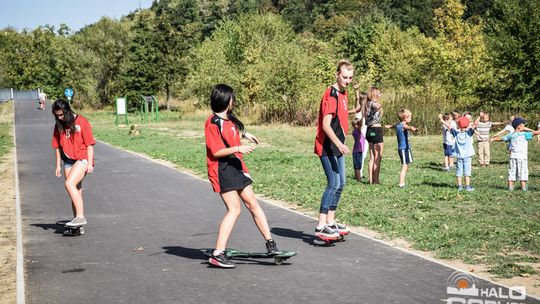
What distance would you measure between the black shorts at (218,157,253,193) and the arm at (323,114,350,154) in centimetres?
142

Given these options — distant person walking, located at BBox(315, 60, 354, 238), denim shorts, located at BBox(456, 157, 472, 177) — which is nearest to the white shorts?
denim shorts, located at BBox(456, 157, 472, 177)

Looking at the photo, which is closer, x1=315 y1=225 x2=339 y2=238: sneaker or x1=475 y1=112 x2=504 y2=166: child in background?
x1=315 y1=225 x2=339 y2=238: sneaker

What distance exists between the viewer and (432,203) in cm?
1112

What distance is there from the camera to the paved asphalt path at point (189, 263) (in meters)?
6.01

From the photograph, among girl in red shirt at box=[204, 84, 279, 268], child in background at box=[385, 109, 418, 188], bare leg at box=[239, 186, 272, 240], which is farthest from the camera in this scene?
child in background at box=[385, 109, 418, 188]

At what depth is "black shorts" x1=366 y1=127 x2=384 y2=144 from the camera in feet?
44.2

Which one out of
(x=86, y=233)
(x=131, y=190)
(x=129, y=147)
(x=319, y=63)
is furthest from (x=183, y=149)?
(x=319, y=63)

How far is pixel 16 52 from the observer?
125 m

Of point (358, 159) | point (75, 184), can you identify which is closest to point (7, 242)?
point (75, 184)

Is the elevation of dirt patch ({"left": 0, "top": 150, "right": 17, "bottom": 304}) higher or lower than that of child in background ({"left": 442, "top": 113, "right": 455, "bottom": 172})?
lower

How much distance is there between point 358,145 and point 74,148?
6519 millimetres

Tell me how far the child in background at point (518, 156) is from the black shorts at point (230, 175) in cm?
769

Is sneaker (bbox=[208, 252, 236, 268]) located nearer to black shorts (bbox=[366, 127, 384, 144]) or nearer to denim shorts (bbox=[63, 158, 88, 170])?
denim shorts (bbox=[63, 158, 88, 170])

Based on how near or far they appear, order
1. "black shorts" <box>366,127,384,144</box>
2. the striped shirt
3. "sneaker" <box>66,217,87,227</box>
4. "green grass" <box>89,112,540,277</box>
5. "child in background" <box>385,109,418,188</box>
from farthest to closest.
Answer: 1. the striped shirt
2. "black shorts" <box>366,127,384,144</box>
3. "child in background" <box>385,109,418,188</box>
4. "sneaker" <box>66,217,87,227</box>
5. "green grass" <box>89,112,540,277</box>
